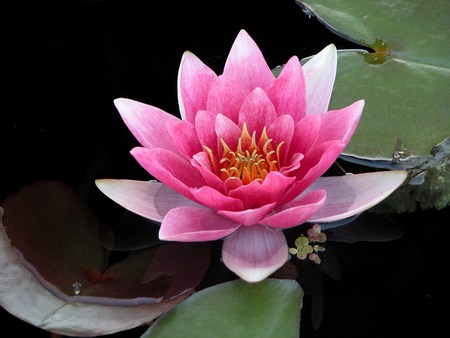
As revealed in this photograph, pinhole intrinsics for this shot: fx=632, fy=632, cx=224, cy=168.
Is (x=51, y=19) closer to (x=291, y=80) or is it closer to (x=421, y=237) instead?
(x=291, y=80)

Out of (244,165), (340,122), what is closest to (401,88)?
(340,122)

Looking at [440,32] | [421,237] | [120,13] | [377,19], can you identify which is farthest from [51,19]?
[421,237]

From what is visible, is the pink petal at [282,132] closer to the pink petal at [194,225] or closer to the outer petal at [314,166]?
the outer petal at [314,166]

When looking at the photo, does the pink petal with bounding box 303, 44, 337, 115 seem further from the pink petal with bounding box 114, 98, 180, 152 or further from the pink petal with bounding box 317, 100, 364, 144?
the pink petal with bounding box 114, 98, 180, 152

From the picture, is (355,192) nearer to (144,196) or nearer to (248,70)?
(248,70)

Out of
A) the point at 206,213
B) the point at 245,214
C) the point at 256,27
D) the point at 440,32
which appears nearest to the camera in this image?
the point at 245,214

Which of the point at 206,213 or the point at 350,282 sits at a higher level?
the point at 206,213
